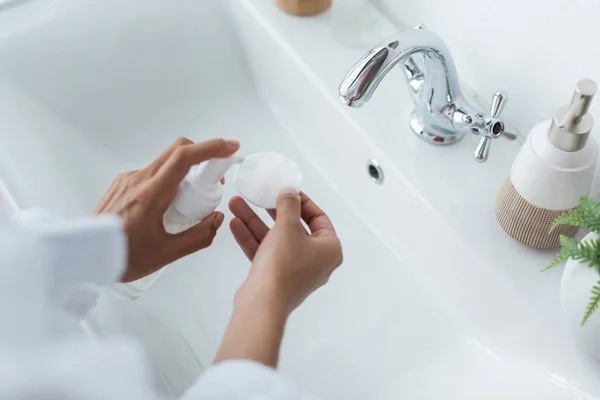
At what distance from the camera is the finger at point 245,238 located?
0.62m

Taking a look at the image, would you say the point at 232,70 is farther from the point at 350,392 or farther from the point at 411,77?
the point at 350,392

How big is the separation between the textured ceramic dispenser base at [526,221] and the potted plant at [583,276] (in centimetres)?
6

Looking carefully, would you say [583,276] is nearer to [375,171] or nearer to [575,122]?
[575,122]

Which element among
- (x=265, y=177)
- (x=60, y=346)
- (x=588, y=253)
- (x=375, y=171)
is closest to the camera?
(x=60, y=346)

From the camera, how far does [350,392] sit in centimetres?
66

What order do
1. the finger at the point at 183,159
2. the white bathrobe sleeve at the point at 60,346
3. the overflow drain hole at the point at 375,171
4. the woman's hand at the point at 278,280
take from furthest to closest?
the overflow drain hole at the point at 375,171
the finger at the point at 183,159
the woman's hand at the point at 278,280
the white bathrobe sleeve at the point at 60,346

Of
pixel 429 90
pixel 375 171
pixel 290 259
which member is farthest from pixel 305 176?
pixel 290 259

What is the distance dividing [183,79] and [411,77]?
35 centimetres

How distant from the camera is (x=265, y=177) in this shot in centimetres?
58

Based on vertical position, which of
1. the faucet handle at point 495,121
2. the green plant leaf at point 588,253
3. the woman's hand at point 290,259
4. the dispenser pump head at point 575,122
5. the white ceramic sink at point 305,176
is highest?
the dispenser pump head at point 575,122

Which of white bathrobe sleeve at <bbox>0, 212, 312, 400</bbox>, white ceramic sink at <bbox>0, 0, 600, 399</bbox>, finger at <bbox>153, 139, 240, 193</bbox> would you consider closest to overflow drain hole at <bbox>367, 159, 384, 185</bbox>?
white ceramic sink at <bbox>0, 0, 600, 399</bbox>

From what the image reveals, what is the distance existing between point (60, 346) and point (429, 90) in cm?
44

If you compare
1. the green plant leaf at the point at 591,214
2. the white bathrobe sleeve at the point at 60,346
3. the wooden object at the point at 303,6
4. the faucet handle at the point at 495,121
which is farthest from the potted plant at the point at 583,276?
the wooden object at the point at 303,6

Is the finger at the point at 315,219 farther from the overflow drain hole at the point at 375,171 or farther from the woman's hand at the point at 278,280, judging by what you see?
the overflow drain hole at the point at 375,171
